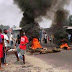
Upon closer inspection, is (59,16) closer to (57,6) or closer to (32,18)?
(57,6)

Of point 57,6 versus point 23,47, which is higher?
point 57,6

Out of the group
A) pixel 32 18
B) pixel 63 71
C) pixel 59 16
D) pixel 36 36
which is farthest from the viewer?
pixel 59 16

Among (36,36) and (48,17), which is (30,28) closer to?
(36,36)

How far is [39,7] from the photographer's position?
18375 millimetres

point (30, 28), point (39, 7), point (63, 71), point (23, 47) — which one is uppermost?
point (39, 7)

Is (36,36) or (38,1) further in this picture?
(38,1)

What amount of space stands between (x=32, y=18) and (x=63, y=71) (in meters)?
12.4

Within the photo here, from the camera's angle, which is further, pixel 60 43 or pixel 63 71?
pixel 60 43

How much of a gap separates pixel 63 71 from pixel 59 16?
45.3 feet

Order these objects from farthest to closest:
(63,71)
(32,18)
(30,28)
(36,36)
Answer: (32,18)
(30,28)
(36,36)
(63,71)

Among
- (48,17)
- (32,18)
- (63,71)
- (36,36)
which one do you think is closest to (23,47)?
(63,71)

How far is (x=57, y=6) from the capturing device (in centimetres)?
1894

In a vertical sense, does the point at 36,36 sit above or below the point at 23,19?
below

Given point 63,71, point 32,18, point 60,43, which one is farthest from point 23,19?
point 63,71
